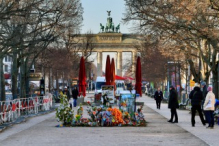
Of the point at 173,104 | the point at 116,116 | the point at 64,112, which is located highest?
the point at 173,104

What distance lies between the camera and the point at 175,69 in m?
66.1

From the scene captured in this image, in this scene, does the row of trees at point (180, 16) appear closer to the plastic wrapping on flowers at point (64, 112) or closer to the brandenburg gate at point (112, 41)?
the plastic wrapping on flowers at point (64, 112)

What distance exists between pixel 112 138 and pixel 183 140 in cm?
225

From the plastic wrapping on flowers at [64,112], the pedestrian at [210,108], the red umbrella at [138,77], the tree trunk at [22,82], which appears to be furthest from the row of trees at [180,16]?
the tree trunk at [22,82]

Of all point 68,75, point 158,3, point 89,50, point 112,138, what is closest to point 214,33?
point 158,3

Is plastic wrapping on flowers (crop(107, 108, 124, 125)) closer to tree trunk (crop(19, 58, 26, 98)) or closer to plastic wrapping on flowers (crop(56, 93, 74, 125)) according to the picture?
plastic wrapping on flowers (crop(56, 93, 74, 125))

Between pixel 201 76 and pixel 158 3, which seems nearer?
pixel 158 3

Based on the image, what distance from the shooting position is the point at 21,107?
38.6m

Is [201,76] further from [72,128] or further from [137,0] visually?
[72,128]

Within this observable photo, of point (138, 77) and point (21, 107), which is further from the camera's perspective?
point (21, 107)

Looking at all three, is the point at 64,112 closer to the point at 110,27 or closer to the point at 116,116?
the point at 116,116

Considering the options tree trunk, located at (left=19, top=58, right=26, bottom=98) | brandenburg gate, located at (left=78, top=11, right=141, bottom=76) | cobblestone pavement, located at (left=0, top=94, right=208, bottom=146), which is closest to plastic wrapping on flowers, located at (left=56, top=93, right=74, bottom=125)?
cobblestone pavement, located at (left=0, top=94, right=208, bottom=146)

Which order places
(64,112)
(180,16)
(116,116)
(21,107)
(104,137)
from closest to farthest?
(104,137), (116,116), (64,112), (180,16), (21,107)

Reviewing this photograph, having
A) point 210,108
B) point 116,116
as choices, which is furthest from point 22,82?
point 210,108
